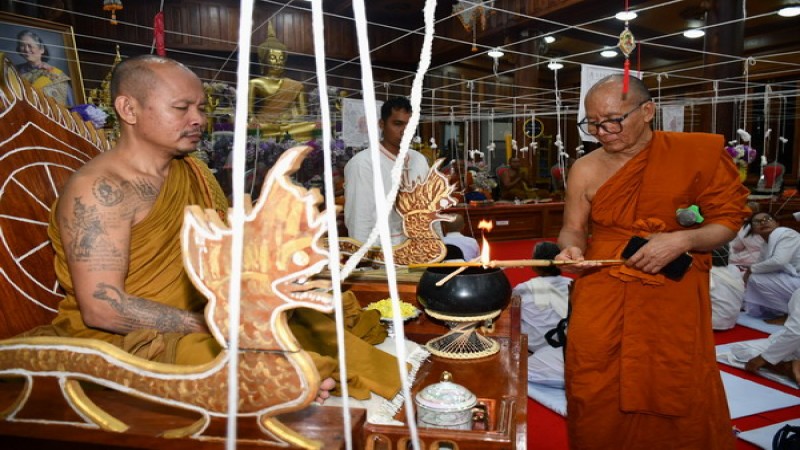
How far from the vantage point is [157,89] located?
1.55 metres

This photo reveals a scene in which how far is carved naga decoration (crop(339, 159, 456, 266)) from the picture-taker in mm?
2498

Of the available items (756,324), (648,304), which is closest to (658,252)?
(648,304)

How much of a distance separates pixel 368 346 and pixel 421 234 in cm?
95

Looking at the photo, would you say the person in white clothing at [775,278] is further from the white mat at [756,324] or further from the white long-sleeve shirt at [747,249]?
the white long-sleeve shirt at [747,249]

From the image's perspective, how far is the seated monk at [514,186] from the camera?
9672 mm

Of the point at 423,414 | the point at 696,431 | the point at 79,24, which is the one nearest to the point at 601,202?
the point at 696,431

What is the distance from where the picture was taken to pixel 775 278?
438 centimetres

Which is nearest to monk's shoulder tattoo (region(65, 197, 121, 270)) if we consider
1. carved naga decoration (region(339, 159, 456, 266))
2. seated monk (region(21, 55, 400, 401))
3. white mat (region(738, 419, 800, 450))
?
seated monk (region(21, 55, 400, 401))

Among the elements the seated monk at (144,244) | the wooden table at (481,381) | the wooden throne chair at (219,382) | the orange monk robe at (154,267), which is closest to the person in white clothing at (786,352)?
the wooden table at (481,381)

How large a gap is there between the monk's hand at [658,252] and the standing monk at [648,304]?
0.07ft

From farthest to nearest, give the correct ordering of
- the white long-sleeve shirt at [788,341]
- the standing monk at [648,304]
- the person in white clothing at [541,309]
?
the person in white clothing at [541,309] → the white long-sleeve shirt at [788,341] → the standing monk at [648,304]

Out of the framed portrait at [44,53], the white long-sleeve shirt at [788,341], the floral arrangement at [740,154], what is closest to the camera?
the white long-sleeve shirt at [788,341]

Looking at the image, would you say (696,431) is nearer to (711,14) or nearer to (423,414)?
(423,414)

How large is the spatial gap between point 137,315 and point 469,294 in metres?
0.96
